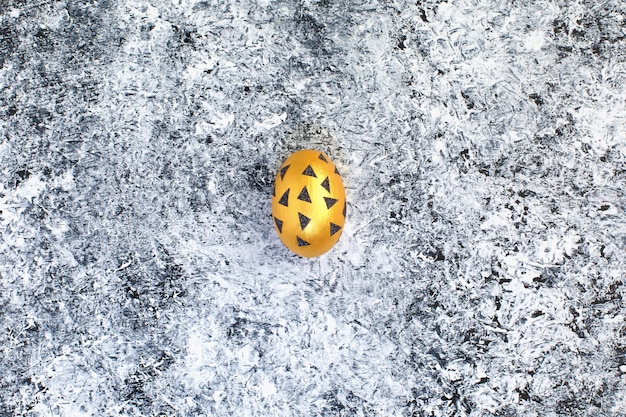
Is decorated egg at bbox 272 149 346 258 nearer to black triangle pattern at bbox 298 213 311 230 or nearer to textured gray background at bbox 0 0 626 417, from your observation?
black triangle pattern at bbox 298 213 311 230

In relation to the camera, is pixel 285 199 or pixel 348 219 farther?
pixel 348 219

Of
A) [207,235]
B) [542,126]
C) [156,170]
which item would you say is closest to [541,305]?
[542,126]

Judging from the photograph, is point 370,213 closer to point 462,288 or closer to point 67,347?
point 462,288

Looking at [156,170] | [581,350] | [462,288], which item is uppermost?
[156,170]

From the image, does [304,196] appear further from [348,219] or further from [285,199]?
[348,219]

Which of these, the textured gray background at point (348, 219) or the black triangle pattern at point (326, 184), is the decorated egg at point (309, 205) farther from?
the textured gray background at point (348, 219)

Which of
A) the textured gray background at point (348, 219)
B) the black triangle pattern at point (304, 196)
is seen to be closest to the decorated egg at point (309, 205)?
the black triangle pattern at point (304, 196)

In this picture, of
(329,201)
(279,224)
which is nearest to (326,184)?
(329,201)
